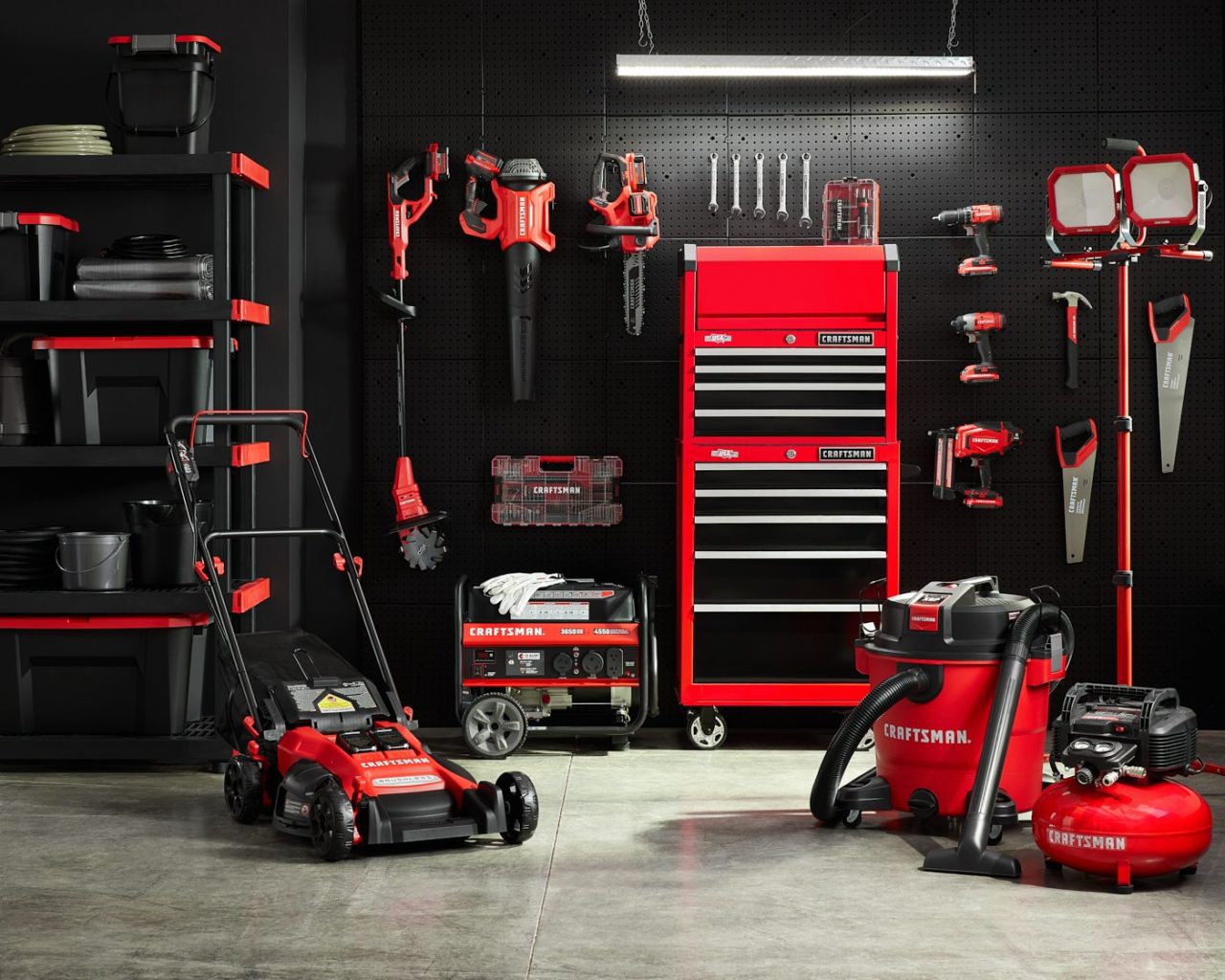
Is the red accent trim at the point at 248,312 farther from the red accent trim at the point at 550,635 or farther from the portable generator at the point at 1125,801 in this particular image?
the portable generator at the point at 1125,801

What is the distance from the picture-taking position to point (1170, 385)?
573cm

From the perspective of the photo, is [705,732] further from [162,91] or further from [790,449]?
[162,91]

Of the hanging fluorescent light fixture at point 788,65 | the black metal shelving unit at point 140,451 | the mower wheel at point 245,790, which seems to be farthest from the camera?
the hanging fluorescent light fixture at point 788,65

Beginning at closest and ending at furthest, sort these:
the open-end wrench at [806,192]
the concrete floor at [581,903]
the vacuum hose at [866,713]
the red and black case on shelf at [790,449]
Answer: the concrete floor at [581,903] < the vacuum hose at [866,713] < the red and black case on shelf at [790,449] < the open-end wrench at [806,192]

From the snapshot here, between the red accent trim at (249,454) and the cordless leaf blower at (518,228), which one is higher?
the cordless leaf blower at (518,228)

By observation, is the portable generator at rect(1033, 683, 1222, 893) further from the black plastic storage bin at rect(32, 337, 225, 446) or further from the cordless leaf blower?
the black plastic storage bin at rect(32, 337, 225, 446)

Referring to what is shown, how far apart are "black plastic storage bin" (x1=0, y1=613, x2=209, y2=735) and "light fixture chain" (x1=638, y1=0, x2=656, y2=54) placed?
2.84 m

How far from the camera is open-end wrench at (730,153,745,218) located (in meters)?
5.70

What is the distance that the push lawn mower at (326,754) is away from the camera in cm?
391

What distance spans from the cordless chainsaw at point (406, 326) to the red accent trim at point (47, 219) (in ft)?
3.81

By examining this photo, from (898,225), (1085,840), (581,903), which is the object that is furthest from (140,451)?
(1085,840)

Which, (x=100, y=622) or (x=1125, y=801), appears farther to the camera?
(x=100, y=622)

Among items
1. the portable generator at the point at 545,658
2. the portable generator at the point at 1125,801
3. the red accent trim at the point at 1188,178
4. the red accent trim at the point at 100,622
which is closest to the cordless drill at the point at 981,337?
the red accent trim at the point at 1188,178

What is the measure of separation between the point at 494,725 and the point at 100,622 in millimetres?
1444
